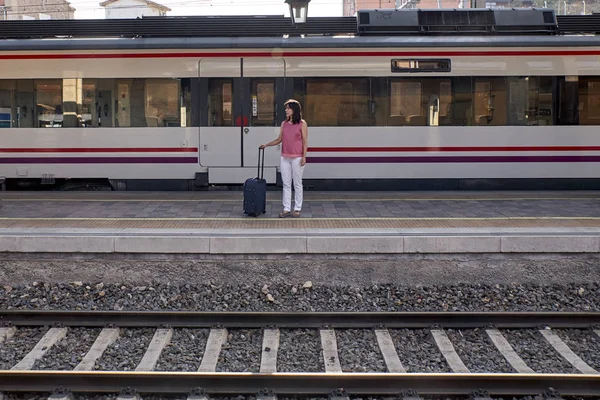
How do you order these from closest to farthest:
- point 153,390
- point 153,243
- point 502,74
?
point 153,390 → point 153,243 → point 502,74

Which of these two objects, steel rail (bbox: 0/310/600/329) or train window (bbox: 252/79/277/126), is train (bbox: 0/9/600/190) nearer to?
train window (bbox: 252/79/277/126)

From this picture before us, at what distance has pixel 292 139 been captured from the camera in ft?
34.9

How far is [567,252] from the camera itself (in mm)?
9203

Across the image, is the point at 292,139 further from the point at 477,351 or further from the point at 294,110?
the point at 477,351

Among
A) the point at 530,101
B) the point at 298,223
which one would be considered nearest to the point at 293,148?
the point at 298,223

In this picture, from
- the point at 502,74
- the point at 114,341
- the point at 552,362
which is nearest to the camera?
the point at 552,362

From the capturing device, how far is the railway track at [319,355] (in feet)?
20.0

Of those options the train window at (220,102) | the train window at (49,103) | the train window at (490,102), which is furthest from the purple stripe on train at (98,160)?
the train window at (490,102)

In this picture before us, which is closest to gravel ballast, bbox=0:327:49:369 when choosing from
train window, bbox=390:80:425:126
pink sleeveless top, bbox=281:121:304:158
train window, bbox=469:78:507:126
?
pink sleeveless top, bbox=281:121:304:158

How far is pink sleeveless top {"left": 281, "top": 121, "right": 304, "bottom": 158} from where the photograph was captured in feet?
34.9

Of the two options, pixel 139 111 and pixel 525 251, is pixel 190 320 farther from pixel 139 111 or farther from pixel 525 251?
pixel 139 111

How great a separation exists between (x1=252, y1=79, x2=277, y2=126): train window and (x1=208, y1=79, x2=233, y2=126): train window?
456 mm

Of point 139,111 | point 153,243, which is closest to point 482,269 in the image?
point 153,243

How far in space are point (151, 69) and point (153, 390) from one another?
913cm
